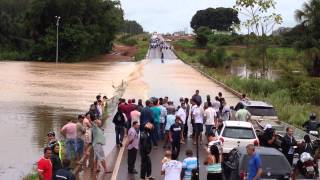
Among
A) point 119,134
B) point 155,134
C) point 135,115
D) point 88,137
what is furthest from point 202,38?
point 88,137

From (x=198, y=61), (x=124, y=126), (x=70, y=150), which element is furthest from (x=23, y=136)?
(x=198, y=61)

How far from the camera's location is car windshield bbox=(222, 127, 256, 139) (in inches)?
670

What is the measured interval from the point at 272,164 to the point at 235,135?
4002mm

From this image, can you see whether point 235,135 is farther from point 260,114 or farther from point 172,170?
point 172,170

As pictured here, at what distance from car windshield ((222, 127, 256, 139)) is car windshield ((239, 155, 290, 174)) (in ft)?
12.4

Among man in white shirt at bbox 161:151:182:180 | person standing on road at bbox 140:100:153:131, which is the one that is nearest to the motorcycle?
man in white shirt at bbox 161:151:182:180

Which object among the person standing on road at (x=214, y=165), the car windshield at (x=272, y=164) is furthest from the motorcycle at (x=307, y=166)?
the person standing on road at (x=214, y=165)

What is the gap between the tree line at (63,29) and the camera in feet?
328

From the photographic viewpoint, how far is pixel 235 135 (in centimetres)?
1703

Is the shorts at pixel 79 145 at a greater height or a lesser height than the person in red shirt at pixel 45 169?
lesser

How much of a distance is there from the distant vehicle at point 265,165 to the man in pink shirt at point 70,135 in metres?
4.48

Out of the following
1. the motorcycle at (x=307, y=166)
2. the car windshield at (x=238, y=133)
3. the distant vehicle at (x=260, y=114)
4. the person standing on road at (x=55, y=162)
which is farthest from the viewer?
the distant vehicle at (x=260, y=114)

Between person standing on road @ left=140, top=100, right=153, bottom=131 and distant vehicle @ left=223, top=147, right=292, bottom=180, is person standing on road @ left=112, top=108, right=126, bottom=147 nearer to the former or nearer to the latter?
person standing on road @ left=140, top=100, right=153, bottom=131

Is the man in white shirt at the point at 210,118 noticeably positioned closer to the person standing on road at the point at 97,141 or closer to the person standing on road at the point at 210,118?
the person standing on road at the point at 210,118
